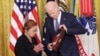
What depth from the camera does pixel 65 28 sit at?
307cm

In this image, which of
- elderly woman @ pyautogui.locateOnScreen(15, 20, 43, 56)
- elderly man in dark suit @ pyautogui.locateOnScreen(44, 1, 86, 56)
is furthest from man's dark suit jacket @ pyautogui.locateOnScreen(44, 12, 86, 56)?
elderly woman @ pyautogui.locateOnScreen(15, 20, 43, 56)

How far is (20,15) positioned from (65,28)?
123 cm

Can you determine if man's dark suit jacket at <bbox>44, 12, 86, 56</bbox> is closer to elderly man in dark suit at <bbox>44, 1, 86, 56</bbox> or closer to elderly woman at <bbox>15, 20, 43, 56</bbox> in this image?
elderly man in dark suit at <bbox>44, 1, 86, 56</bbox>

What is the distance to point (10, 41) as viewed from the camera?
4.09 m

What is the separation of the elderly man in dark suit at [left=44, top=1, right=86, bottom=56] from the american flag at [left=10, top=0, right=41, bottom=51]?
85 centimetres

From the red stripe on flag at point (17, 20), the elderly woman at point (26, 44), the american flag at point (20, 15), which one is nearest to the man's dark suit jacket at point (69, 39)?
the elderly woman at point (26, 44)

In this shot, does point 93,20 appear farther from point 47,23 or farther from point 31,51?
point 31,51

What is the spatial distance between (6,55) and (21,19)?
62 centimetres

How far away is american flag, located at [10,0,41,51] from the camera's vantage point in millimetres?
4086

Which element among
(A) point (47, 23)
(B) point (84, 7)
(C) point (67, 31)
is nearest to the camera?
(C) point (67, 31)

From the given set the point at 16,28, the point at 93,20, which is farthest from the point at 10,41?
the point at 93,20

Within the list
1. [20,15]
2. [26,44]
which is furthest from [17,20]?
[26,44]

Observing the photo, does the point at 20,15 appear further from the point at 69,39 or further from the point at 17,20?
the point at 69,39

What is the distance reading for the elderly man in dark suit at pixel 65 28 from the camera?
10.2 ft
